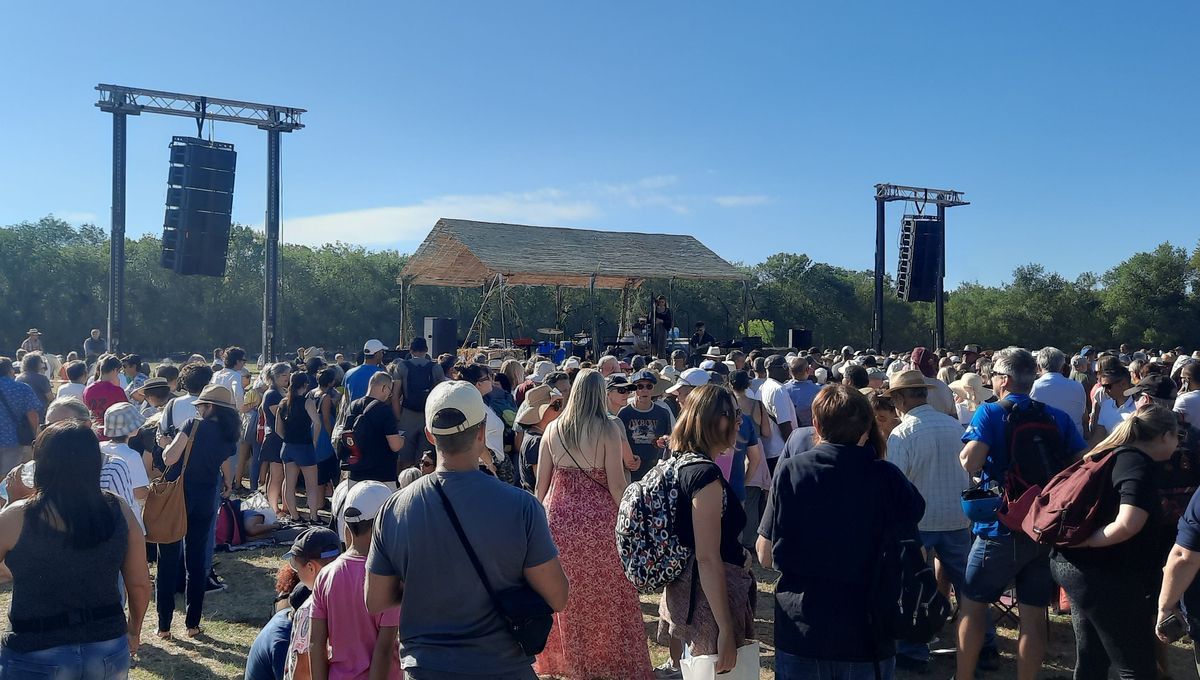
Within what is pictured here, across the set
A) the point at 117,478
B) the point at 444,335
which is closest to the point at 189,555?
the point at 117,478

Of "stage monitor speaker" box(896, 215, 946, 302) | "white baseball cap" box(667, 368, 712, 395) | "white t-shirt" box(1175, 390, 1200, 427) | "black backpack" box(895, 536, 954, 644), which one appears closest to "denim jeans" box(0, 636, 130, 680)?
"black backpack" box(895, 536, 954, 644)

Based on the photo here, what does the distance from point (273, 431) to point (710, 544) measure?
244 inches

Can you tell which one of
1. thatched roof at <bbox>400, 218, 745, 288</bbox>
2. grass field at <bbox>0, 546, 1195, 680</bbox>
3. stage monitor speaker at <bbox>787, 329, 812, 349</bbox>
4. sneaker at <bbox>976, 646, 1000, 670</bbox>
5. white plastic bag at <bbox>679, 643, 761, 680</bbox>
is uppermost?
thatched roof at <bbox>400, 218, 745, 288</bbox>

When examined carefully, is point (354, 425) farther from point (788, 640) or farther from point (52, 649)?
point (788, 640)

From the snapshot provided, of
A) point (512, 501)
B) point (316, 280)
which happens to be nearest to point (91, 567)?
point (512, 501)

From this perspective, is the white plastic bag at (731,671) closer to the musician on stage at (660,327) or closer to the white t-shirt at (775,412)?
the white t-shirt at (775,412)

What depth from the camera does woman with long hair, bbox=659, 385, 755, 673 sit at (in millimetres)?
2598

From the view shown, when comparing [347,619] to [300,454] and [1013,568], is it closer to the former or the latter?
[1013,568]

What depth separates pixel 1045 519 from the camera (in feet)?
9.77

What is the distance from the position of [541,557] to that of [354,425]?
4.01 meters

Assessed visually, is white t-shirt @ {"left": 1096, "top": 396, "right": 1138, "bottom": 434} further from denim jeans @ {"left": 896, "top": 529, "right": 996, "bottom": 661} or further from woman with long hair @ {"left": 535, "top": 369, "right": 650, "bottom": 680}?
woman with long hair @ {"left": 535, "top": 369, "right": 650, "bottom": 680}

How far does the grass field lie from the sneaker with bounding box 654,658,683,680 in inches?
8.5

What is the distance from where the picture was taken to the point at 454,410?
2.19 meters

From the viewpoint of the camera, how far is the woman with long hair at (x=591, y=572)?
160 inches
